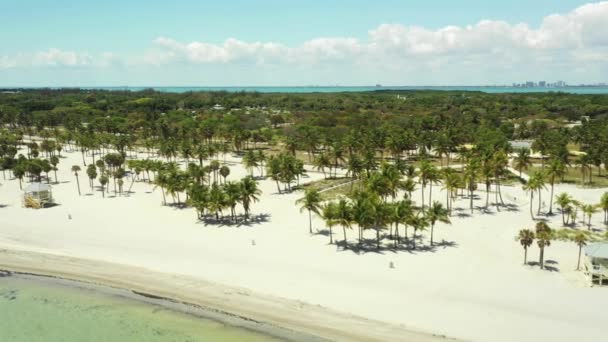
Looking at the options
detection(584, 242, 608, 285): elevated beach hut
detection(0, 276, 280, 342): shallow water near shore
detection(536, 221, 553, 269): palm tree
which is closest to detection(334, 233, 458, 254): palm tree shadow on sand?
detection(536, 221, 553, 269): palm tree

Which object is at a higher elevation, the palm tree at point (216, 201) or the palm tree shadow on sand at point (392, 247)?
the palm tree at point (216, 201)

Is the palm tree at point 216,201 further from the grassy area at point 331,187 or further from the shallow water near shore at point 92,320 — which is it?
the grassy area at point 331,187

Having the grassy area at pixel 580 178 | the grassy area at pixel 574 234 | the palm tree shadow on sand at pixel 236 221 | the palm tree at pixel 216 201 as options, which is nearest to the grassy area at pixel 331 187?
the palm tree shadow on sand at pixel 236 221

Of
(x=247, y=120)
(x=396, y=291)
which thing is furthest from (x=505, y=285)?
(x=247, y=120)

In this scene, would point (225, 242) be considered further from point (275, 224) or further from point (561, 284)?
point (561, 284)

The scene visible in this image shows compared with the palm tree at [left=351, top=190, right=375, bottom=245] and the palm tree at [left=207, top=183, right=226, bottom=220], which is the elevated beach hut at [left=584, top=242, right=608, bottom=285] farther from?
the palm tree at [left=207, top=183, right=226, bottom=220]

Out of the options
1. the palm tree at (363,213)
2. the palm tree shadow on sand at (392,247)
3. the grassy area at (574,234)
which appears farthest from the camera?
the grassy area at (574,234)

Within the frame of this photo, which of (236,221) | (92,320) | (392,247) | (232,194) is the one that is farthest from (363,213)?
(92,320)
